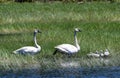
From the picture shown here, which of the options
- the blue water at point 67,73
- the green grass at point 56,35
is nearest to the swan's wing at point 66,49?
the green grass at point 56,35

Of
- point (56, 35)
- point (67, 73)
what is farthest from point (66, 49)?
point (56, 35)

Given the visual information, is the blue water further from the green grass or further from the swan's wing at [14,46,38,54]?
the swan's wing at [14,46,38,54]

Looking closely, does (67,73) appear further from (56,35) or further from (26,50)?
(56,35)

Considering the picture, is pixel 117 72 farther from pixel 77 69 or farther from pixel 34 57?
pixel 34 57

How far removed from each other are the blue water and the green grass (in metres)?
0.35

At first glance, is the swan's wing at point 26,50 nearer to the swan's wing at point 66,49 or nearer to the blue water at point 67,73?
the swan's wing at point 66,49

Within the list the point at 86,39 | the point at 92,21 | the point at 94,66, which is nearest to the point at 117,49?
the point at 86,39

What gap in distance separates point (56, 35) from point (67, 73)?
Answer: 6.30 metres

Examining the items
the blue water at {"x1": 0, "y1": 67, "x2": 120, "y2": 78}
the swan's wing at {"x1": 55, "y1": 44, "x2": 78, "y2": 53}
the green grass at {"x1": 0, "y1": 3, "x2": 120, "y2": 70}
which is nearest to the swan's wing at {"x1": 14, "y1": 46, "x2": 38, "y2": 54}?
the green grass at {"x1": 0, "y1": 3, "x2": 120, "y2": 70}

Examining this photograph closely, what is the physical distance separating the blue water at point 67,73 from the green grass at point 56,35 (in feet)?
1.14

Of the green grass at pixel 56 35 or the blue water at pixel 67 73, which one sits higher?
the blue water at pixel 67 73

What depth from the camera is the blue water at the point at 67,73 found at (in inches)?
627

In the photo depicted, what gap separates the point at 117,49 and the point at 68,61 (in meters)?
2.72

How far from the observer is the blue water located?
15.9 meters
